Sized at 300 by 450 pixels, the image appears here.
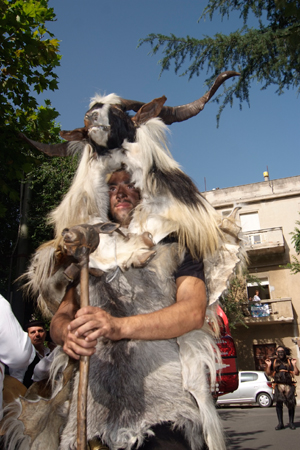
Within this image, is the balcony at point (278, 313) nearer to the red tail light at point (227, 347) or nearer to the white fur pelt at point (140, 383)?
the red tail light at point (227, 347)

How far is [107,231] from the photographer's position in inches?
76.0

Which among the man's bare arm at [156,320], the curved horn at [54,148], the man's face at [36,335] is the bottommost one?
the man's bare arm at [156,320]

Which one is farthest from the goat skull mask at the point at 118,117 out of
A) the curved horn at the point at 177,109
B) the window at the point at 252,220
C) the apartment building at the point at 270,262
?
the window at the point at 252,220

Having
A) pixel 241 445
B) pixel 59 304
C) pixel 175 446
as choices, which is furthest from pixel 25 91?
pixel 241 445

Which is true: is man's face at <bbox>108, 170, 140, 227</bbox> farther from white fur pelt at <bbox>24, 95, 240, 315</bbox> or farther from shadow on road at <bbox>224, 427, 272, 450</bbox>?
shadow on road at <bbox>224, 427, 272, 450</bbox>

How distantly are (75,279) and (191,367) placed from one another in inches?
28.6

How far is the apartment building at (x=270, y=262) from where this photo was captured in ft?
69.3

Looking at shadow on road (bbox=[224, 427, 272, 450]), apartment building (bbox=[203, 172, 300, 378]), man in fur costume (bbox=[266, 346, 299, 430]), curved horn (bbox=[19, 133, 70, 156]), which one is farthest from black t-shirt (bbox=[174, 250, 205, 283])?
apartment building (bbox=[203, 172, 300, 378])

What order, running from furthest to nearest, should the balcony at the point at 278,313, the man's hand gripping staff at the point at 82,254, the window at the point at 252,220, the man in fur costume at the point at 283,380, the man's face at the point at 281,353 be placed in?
the window at the point at 252,220, the balcony at the point at 278,313, the man's face at the point at 281,353, the man in fur costume at the point at 283,380, the man's hand gripping staff at the point at 82,254

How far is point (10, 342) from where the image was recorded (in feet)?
7.06

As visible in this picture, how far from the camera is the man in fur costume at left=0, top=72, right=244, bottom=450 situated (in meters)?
1.75

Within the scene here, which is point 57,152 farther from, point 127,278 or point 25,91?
point 25,91

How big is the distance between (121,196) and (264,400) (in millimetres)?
15801

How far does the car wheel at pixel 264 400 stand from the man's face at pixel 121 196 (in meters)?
15.7
